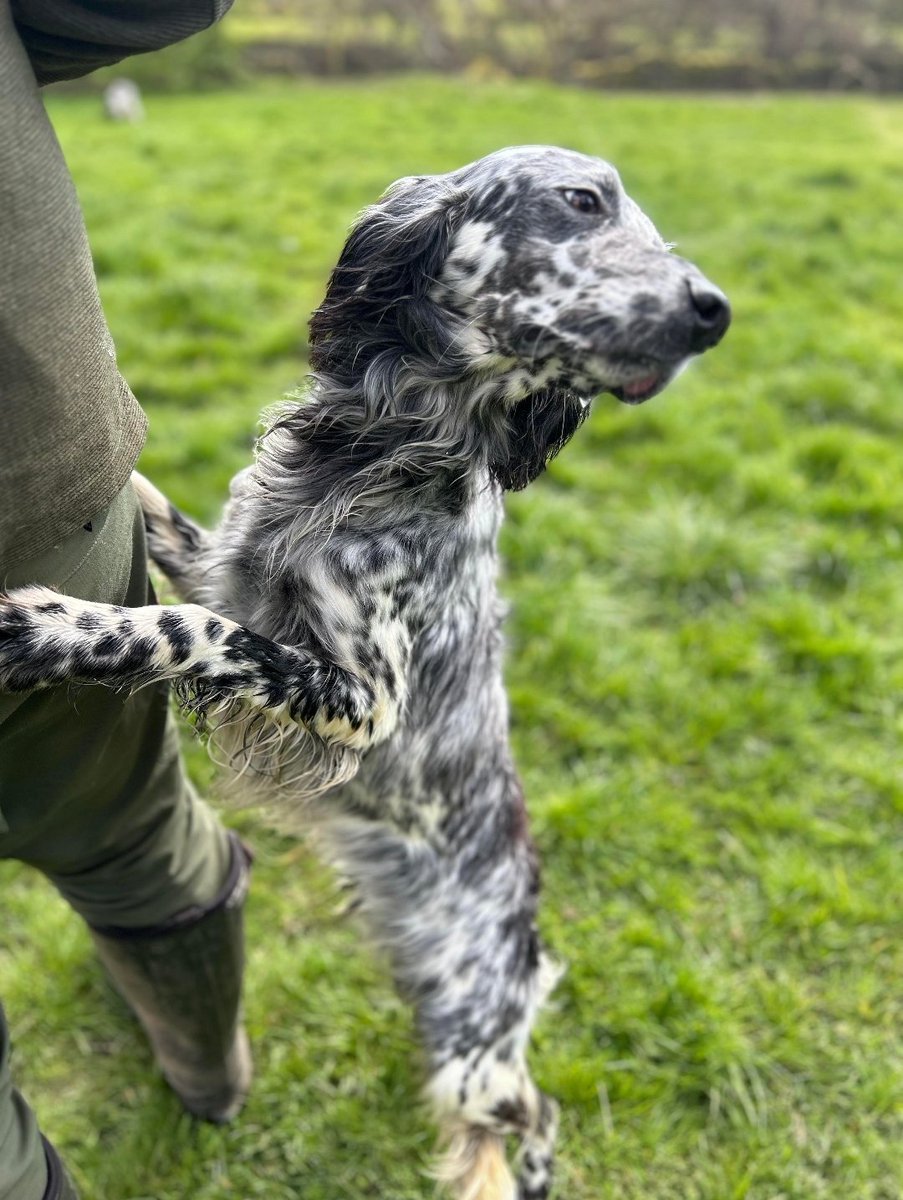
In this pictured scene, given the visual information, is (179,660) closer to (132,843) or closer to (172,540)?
(132,843)

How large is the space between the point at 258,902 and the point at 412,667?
1.46 metres

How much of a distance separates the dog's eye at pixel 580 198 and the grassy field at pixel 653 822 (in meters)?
2.28

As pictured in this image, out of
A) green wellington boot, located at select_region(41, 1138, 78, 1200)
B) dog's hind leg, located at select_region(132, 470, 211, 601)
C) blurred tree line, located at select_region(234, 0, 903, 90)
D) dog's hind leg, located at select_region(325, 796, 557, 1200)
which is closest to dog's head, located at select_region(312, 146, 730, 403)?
dog's hind leg, located at select_region(132, 470, 211, 601)

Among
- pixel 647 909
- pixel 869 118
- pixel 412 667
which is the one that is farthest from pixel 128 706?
pixel 869 118

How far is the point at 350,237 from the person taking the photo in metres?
2.33

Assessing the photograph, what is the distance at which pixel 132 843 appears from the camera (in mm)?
2432

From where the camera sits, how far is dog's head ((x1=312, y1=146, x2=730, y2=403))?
78.7 inches

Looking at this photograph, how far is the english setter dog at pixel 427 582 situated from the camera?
2.05 m

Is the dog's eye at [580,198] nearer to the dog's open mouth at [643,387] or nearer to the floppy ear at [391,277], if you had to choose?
the floppy ear at [391,277]

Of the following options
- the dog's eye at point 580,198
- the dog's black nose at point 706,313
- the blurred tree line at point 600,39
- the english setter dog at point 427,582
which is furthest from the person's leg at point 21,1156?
the blurred tree line at point 600,39

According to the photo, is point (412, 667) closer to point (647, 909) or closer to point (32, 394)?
point (32, 394)

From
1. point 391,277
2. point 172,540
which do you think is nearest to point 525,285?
point 391,277

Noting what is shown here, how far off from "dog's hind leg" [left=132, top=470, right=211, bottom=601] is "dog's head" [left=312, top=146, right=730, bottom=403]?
64 centimetres

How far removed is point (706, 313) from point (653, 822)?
235 centimetres
